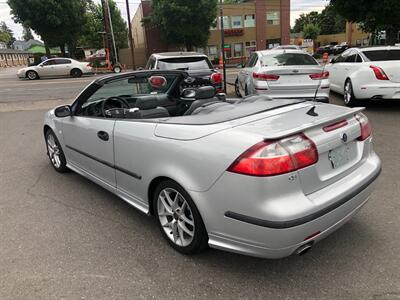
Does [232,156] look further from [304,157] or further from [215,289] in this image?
[215,289]

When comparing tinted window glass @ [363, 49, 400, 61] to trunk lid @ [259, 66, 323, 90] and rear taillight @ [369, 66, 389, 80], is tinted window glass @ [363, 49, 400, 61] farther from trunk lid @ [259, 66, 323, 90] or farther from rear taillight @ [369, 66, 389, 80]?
trunk lid @ [259, 66, 323, 90]

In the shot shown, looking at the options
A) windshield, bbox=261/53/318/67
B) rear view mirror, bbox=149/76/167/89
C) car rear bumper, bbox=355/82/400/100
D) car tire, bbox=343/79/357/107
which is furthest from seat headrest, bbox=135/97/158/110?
car tire, bbox=343/79/357/107

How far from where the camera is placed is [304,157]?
2.42m

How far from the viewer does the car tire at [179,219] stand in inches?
109

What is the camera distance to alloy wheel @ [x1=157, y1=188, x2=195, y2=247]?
Result: 2.91 metres

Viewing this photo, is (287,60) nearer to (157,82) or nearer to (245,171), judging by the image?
(157,82)

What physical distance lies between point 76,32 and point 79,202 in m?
34.3

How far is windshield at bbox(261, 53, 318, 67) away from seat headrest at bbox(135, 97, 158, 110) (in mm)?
4842

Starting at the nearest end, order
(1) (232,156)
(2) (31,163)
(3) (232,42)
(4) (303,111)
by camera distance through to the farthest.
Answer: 1. (1) (232,156)
2. (4) (303,111)
3. (2) (31,163)
4. (3) (232,42)

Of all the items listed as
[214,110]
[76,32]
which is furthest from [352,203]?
[76,32]

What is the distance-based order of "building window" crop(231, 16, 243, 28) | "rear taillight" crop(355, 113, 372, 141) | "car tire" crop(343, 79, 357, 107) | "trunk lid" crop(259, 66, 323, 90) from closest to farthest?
"rear taillight" crop(355, 113, 372, 141) < "trunk lid" crop(259, 66, 323, 90) < "car tire" crop(343, 79, 357, 107) < "building window" crop(231, 16, 243, 28)

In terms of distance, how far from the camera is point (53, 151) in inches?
207

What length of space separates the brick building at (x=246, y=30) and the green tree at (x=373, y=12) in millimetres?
30368

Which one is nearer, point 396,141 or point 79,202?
point 79,202
